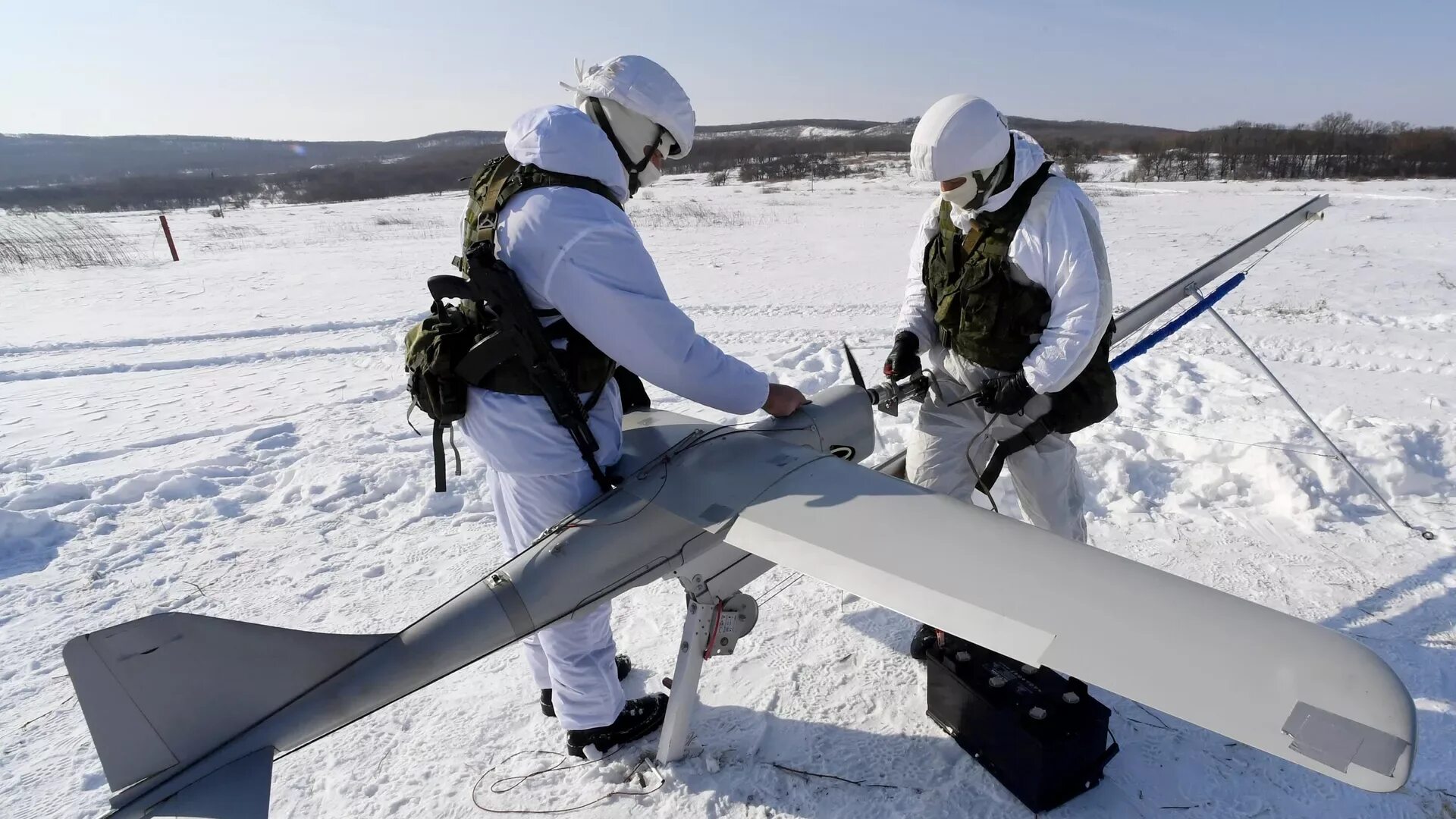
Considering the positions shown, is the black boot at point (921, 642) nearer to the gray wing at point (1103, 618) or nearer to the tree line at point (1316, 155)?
the gray wing at point (1103, 618)

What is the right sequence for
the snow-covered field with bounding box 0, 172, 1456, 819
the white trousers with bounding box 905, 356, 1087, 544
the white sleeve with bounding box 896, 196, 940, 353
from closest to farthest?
the snow-covered field with bounding box 0, 172, 1456, 819
the white trousers with bounding box 905, 356, 1087, 544
the white sleeve with bounding box 896, 196, 940, 353

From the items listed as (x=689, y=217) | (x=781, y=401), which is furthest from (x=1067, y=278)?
(x=689, y=217)

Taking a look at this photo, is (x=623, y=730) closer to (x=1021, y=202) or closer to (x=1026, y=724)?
(x=1026, y=724)

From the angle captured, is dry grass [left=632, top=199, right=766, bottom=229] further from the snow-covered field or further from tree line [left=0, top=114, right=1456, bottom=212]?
tree line [left=0, top=114, right=1456, bottom=212]

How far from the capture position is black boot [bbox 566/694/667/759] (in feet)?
9.72

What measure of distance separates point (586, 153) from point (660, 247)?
49.3 feet

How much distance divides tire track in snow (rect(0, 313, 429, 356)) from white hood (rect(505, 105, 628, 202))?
8.56m

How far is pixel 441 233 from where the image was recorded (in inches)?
854

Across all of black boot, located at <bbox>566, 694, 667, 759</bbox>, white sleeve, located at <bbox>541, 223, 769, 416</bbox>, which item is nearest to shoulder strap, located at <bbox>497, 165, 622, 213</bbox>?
white sleeve, located at <bbox>541, 223, 769, 416</bbox>

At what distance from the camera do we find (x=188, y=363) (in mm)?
8828

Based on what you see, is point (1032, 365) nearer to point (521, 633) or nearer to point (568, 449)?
point (568, 449)

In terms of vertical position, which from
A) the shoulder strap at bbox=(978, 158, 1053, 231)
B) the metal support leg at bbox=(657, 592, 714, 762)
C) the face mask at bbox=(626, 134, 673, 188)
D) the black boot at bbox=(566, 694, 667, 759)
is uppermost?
the face mask at bbox=(626, 134, 673, 188)

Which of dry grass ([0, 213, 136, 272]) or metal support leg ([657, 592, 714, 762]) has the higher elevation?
dry grass ([0, 213, 136, 272])

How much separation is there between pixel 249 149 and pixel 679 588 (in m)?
176
